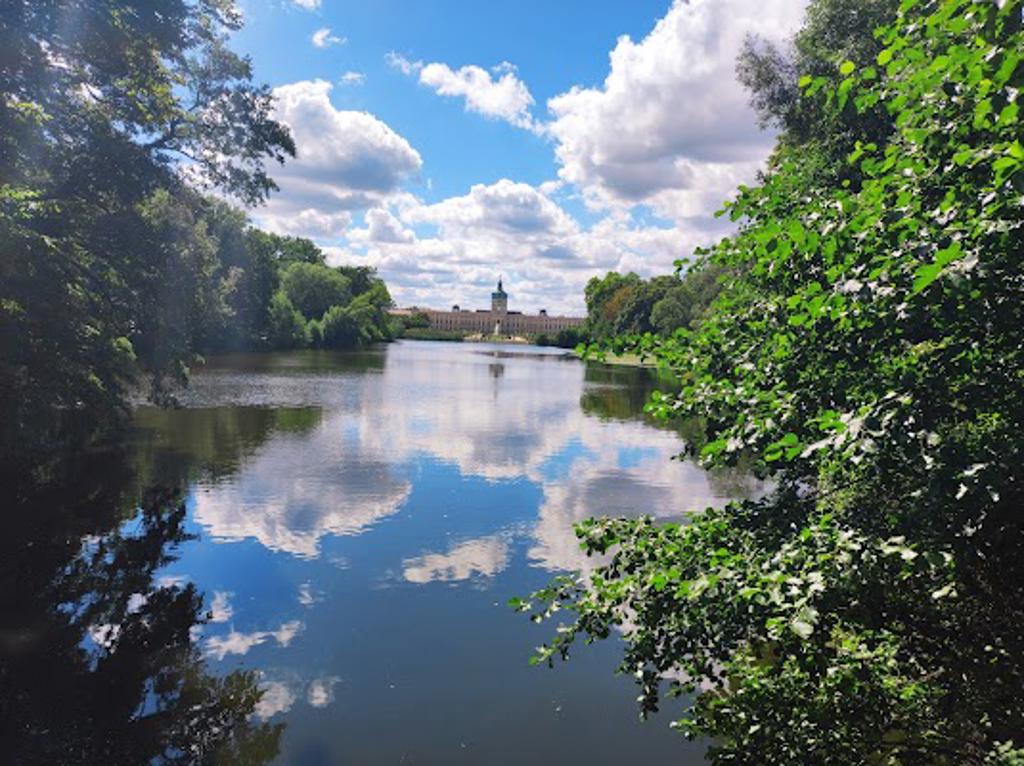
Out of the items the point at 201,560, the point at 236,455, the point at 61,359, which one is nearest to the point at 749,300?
the point at 201,560

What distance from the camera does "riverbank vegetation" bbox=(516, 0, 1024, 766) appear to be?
3.69 m

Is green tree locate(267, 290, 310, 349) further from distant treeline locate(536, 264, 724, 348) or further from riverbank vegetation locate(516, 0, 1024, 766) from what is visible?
riverbank vegetation locate(516, 0, 1024, 766)

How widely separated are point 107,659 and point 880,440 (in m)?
11.7

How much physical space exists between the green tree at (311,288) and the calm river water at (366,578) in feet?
275

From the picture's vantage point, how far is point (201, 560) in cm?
1529

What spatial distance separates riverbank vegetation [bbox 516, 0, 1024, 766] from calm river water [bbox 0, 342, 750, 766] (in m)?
4.72

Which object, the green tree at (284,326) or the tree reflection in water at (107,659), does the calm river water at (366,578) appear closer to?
the tree reflection in water at (107,659)

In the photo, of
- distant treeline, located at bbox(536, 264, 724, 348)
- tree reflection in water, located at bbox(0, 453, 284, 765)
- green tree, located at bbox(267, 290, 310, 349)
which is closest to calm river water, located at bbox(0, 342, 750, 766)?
tree reflection in water, located at bbox(0, 453, 284, 765)

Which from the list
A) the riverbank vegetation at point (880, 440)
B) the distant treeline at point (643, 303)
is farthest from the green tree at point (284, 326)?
the riverbank vegetation at point (880, 440)

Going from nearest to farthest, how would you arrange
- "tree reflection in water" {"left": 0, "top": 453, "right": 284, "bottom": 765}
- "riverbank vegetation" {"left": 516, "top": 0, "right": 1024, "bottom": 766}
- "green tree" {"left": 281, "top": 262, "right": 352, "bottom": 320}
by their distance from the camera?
1. "riverbank vegetation" {"left": 516, "top": 0, "right": 1024, "bottom": 766}
2. "tree reflection in water" {"left": 0, "top": 453, "right": 284, "bottom": 765}
3. "green tree" {"left": 281, "top": 262, "right": 352, "bottom": 320}

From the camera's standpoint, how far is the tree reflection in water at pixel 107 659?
8773 mm

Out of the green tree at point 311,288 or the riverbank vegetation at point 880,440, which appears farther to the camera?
the green tree at point 311,288

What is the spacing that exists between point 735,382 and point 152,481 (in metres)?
20.5

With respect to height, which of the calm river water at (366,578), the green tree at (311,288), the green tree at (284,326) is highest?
the green tree at (311,288)
